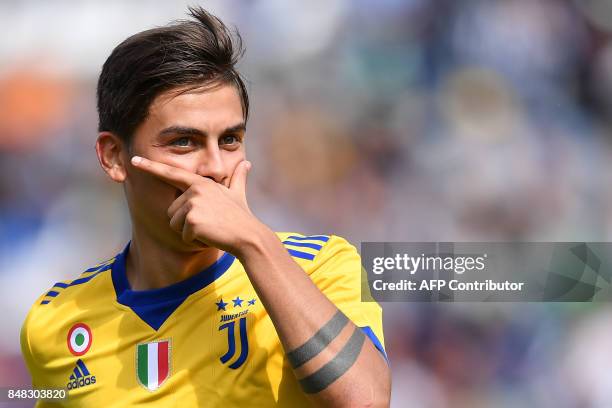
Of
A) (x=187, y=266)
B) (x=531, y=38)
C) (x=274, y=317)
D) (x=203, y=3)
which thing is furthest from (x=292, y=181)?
(x=274, y=317)

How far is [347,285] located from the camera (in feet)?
6.00

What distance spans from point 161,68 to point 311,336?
807 mm

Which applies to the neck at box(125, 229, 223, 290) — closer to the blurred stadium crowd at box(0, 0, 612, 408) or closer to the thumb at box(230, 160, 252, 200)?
the thumb at box(230, 160, 252, 200)

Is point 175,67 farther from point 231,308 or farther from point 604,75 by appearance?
point 604,75

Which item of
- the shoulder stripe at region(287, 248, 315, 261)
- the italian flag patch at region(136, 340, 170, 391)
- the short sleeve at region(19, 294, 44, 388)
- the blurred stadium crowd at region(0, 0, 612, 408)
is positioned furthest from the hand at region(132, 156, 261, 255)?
the blurred stadium crowd at region(0, 0, 612, 408)

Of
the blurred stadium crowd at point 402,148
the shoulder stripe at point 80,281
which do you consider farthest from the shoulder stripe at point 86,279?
the blurred stadium crowd at point 402,148

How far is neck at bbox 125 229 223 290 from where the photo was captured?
6.70ft

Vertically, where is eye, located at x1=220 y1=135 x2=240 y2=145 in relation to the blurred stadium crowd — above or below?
below

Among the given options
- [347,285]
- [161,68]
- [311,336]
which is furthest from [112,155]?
[311,336]

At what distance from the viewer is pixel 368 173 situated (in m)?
3.73

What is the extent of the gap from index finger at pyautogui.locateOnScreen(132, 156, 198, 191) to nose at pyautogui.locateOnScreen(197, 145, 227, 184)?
4cm

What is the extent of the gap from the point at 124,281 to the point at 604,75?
2534 millimetres

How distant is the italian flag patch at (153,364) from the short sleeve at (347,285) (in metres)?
0.43

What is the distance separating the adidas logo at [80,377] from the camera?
2.03 m
